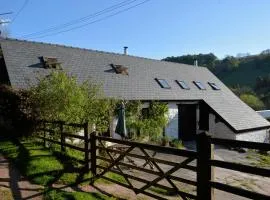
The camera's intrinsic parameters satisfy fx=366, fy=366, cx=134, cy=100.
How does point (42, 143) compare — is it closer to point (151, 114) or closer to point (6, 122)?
point (6, 122)

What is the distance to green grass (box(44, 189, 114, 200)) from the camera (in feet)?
25.4

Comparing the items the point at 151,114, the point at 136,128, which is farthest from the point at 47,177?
the point at 151,114

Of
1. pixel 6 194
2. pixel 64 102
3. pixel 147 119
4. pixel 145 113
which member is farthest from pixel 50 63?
pixel 6 194

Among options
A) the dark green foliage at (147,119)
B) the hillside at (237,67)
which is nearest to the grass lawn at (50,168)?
the dark green foliage at (147,119)

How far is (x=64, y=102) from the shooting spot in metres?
14.8

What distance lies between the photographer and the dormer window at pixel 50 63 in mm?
20697

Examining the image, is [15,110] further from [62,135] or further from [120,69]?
[120,69]

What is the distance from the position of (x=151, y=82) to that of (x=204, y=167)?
18613 millimetres

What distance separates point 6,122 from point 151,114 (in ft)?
26.1

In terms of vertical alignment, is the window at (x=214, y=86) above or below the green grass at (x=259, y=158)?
above

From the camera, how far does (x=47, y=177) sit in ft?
29.9

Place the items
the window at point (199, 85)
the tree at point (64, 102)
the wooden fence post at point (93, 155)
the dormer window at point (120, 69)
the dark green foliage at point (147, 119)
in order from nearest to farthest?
1. the wooden fence post at point (93, 155)
2. the tree at point (64, 102)
3. the dark green foliage at point (147, 119)
4. the dormer window at point (120, 69)
5. the window at point (199, 85)

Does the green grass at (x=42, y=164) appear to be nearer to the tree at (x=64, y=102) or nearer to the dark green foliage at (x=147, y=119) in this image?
the tree at (x=64, y=102)

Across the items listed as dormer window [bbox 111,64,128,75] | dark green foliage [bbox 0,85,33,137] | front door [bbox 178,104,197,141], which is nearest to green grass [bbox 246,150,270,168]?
front door [bbox 178,104,197,141]
